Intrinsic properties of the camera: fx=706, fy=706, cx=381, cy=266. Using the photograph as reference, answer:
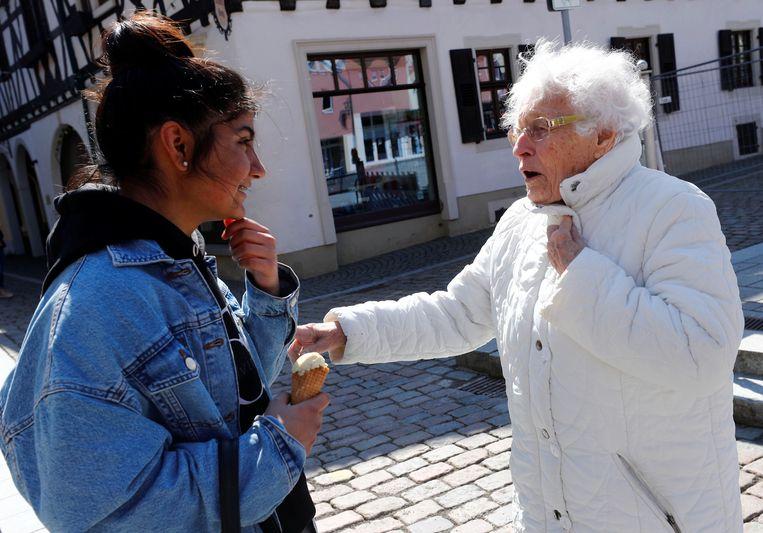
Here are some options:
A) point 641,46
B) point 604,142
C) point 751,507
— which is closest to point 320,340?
point 604,142

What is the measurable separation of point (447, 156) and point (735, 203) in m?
4.80

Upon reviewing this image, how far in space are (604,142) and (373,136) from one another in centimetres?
1094

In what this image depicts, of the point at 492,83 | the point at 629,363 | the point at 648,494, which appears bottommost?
the point at 648,494

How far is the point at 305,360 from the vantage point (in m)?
1.63

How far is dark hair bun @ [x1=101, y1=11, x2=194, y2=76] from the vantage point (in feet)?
4.70

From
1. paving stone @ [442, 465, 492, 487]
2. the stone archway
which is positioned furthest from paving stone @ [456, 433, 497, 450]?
the stone archway

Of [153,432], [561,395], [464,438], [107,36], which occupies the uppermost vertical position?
[107,36]

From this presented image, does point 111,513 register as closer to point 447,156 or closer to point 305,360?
point 305,360

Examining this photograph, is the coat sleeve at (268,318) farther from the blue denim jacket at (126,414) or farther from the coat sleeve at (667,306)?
the coat sleeve at (667,306)

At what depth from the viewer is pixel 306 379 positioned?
1543 mm

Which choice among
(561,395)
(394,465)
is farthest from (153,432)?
(394,465)

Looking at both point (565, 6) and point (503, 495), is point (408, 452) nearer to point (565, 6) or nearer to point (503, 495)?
point (503, 495)

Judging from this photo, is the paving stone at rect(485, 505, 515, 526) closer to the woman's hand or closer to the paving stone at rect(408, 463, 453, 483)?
the paving stone at rect(408, 463, 453, 483)

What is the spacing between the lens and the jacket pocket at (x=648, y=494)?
5.69 feet
